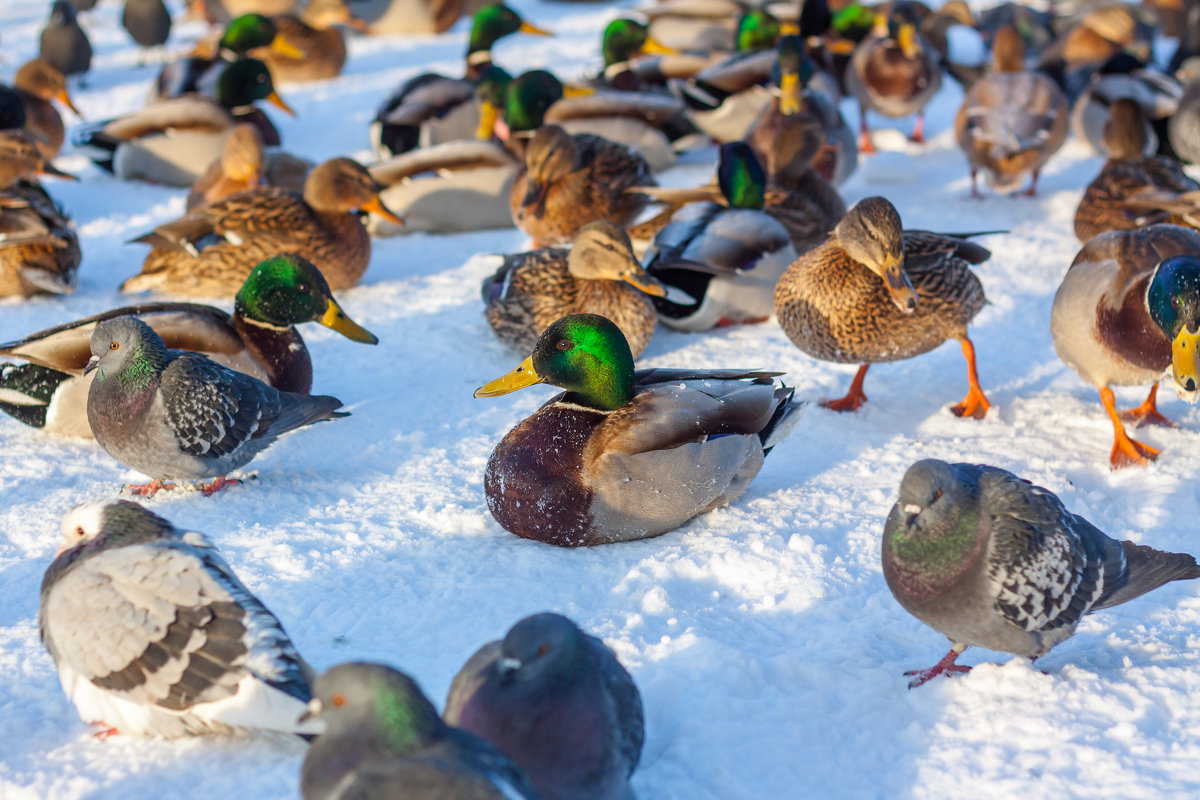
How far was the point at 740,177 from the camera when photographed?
6.05m

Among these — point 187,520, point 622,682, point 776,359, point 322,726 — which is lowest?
point 776,359

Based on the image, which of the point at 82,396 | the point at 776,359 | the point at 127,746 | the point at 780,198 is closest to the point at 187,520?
the point at 82,396

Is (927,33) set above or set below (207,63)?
below

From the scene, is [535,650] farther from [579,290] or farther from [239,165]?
[239,165]

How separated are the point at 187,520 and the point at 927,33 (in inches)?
413

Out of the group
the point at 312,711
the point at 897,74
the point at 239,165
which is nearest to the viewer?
the point at 312,711

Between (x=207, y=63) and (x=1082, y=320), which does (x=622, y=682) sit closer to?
(x=1082, y=320)

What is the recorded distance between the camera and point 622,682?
2.39m

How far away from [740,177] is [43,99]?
5.58m

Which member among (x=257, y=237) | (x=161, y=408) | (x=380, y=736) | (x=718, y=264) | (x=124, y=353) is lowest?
(x=718, y=264)

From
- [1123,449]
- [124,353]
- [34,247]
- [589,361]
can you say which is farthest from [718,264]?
[34,247]

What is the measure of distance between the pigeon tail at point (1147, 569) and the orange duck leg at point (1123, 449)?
4.45ft

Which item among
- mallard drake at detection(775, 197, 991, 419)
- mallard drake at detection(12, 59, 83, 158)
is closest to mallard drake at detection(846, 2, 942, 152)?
mallard drake at detection(775, 197, 991, 419)

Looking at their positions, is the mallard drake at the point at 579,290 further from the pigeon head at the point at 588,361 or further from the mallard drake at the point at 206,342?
the pigeon head at the point at 588,361
